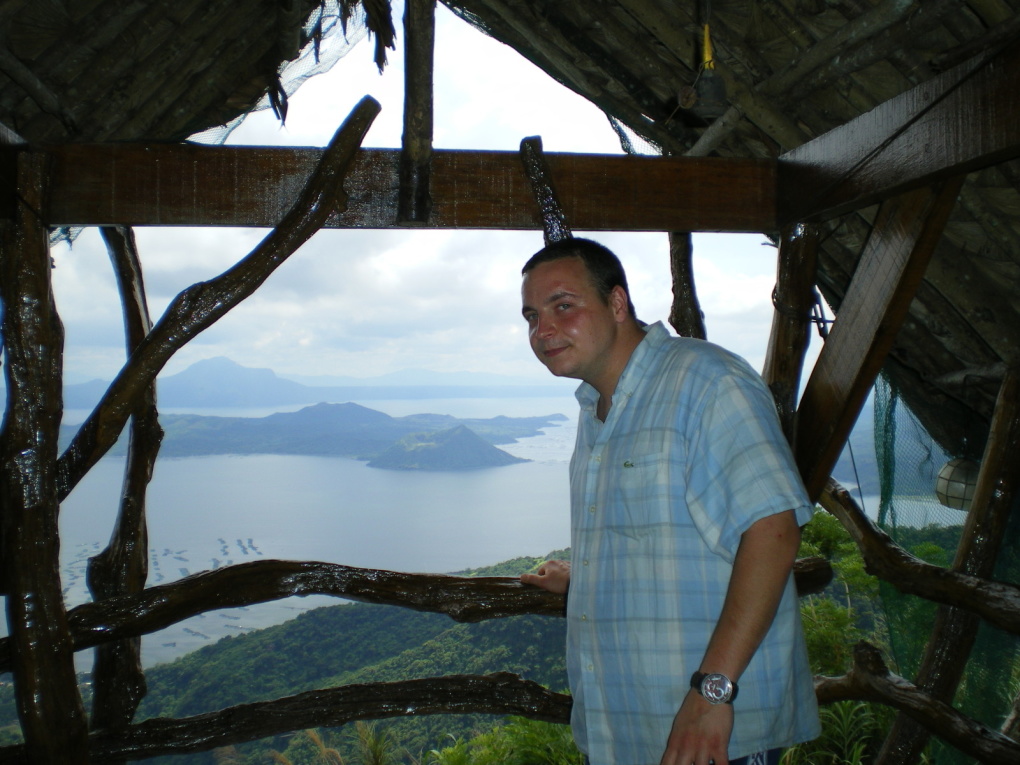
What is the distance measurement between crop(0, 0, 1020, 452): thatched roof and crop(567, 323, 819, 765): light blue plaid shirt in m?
1.25

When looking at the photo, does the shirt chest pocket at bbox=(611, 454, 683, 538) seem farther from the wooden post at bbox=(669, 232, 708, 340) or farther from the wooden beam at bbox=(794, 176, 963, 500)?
the wooden post at bbox=(669, 232, 708, 340)

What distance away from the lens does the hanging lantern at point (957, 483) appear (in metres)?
3.20

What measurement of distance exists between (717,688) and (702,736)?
77mm

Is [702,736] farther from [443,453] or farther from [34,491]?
[443,453]

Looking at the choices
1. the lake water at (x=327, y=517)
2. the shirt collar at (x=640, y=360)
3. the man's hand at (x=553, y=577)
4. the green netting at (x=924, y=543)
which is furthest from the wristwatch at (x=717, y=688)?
the lake water at (x=327, y=517)

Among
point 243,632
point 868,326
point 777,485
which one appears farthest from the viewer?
point 243,632

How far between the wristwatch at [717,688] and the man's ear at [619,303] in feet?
2.26

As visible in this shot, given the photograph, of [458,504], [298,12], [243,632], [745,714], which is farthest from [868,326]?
[458,504]

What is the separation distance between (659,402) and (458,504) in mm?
15777

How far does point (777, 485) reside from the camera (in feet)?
3.69

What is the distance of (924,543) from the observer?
3686mm

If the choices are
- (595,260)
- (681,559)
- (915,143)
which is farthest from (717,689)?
(915,143)

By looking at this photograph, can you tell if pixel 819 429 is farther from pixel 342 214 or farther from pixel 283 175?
pixel 283 175

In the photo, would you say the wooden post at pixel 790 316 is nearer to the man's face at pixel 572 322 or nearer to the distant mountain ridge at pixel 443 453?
the man's face at pixel 572 322
